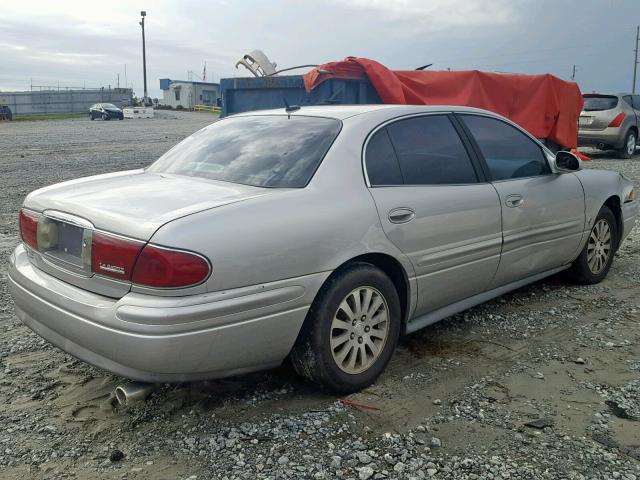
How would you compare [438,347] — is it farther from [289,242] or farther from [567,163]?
[567,163]

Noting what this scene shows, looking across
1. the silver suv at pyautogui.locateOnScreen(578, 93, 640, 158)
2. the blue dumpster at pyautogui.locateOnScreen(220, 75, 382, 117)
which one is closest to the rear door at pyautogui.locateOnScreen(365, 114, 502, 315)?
the blue dumpster at pyautogui.locateOnScreen(220, 75, 382, 117)

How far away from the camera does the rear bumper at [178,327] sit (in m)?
2.67

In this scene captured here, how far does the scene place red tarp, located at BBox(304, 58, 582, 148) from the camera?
8359 mm

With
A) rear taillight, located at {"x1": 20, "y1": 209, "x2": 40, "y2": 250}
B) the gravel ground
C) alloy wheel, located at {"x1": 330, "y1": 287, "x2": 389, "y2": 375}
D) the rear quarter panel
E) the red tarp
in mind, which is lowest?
the gravel ground

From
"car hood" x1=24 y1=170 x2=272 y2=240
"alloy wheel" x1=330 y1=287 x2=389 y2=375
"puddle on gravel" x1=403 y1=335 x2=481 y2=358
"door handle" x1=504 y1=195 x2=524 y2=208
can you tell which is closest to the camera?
"car hood" x1=24 y1=170 x2=272 y2=240

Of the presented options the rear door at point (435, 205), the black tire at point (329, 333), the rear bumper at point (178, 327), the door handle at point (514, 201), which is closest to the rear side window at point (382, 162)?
the rear door at point (435, 205)

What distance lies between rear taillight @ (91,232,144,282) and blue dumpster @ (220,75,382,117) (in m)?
5.89

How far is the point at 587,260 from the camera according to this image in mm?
5246

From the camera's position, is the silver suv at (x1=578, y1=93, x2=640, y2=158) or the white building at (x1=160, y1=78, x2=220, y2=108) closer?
the silver suv at (x1=578, y1=93, x2=640, y2=158)

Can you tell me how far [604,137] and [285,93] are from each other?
33.0 ft

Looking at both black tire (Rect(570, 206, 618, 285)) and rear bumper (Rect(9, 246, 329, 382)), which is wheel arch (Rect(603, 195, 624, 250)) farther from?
rear bumper (Rect(9, 246, 329, 382))

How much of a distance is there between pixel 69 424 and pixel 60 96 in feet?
217

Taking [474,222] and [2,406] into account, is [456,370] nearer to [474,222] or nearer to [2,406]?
[474,222]

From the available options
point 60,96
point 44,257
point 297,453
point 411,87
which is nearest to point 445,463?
point 297,453
